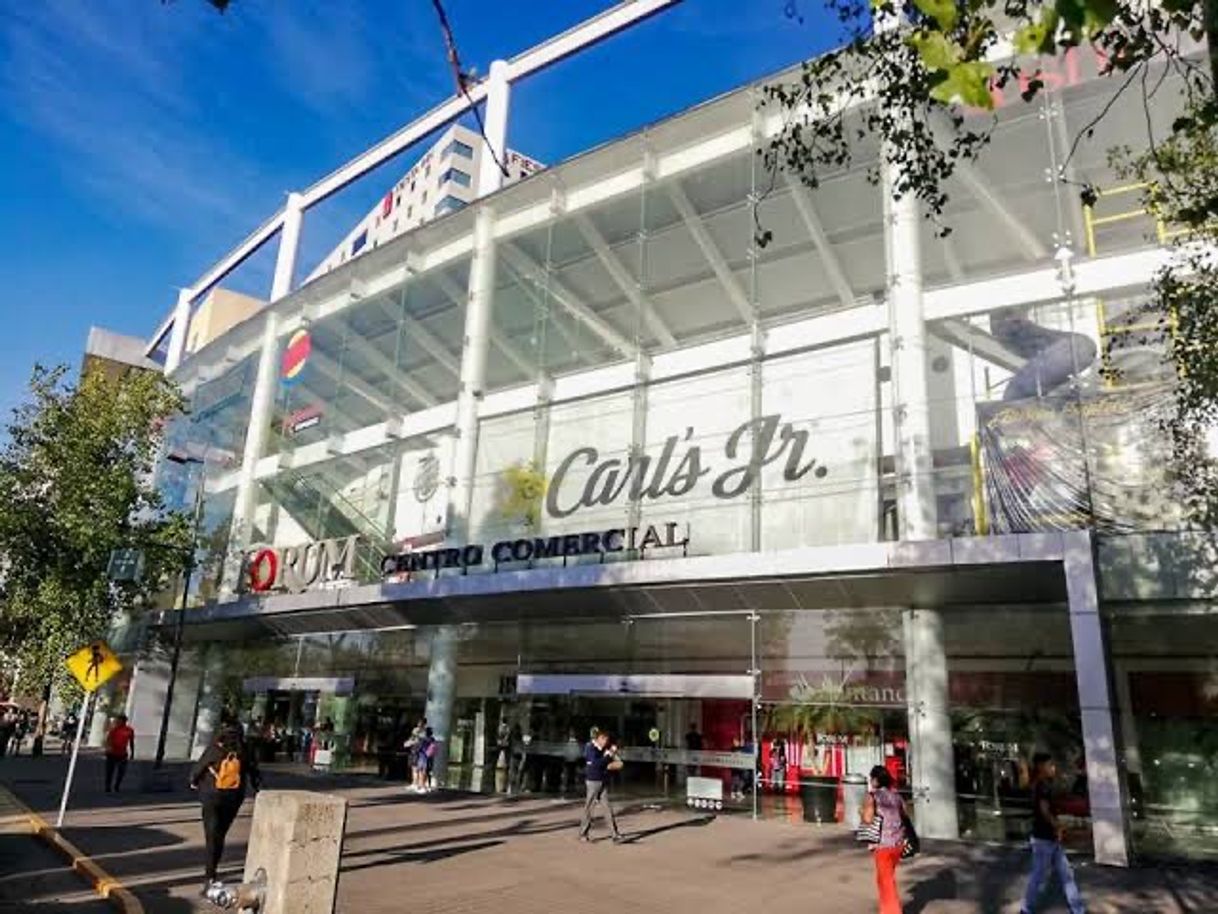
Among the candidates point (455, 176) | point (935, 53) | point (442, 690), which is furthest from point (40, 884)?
point (455, 176)

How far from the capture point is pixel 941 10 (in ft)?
11.4

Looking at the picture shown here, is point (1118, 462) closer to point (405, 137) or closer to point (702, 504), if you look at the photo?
point (702, 504)

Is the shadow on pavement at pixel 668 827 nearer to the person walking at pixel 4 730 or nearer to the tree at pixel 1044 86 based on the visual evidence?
the tree at pixel 1044 86

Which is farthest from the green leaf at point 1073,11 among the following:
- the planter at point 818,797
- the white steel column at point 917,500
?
the planter at point 818,797

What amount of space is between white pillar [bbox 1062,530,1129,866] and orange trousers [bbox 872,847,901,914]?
6.63 meters

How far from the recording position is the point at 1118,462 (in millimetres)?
Answer: 14945

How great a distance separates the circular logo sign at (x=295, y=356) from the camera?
30328mm

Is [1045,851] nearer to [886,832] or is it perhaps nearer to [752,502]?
[886,832]

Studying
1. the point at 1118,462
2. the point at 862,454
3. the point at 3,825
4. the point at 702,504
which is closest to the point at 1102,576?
the point at 1118,462

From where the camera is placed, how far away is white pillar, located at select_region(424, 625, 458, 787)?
69.6ft

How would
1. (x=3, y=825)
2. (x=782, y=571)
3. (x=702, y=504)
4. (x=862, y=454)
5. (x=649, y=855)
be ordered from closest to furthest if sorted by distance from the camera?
1. (x=649, y=855)
2. (x=3, y=825)
3. (x=782, y=571)
4. (x=862, y=454)
5. (x=702, y=504)

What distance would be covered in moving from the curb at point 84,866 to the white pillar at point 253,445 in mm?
15791

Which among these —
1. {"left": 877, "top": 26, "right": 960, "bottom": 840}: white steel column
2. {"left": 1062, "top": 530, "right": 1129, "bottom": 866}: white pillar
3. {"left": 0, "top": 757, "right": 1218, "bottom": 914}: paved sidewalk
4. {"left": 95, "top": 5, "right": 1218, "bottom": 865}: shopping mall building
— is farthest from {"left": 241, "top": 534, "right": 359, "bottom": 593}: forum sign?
{"left": 1062, "top": 530, "right": 1129, "bottom": 866}: white pillar

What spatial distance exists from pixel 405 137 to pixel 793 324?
17.3m
